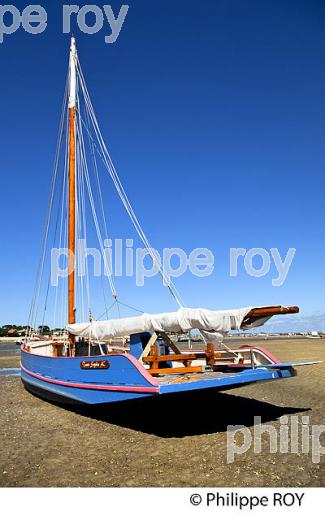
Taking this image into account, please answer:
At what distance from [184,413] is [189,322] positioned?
12.7 feet

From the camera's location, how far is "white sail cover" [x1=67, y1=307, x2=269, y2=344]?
1119cm

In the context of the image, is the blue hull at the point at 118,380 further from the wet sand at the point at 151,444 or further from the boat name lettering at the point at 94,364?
the wet sand at the point at 151,444

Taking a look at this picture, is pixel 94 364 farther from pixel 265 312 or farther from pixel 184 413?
pixel 265 312

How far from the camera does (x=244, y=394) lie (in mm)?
16641

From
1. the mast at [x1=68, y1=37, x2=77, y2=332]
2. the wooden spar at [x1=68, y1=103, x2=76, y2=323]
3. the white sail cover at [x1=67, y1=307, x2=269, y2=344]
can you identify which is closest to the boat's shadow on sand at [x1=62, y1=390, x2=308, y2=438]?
the white sail cover at [x1=67, y1=307, x2=269, y2=344]

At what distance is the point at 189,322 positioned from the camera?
37.3 feet

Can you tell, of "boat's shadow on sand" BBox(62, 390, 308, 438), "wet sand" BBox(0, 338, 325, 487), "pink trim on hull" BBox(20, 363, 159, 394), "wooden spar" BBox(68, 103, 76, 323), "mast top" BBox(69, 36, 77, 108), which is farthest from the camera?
"mast top" BBox(69, 36, 77, 108)

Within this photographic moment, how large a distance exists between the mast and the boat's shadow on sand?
446cm

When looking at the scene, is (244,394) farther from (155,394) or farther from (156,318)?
(155,394)

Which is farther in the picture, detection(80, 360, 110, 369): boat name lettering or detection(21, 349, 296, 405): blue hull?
detection(80, 360, 110, 369): boat name lettering

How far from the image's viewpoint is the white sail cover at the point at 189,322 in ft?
36.7

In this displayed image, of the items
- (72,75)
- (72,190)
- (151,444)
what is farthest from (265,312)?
(72,75)

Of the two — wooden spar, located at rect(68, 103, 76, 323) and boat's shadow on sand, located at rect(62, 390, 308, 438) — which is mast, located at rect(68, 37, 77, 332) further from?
boat's shadow on sand, located at rect(62, 390, 308, 438)
